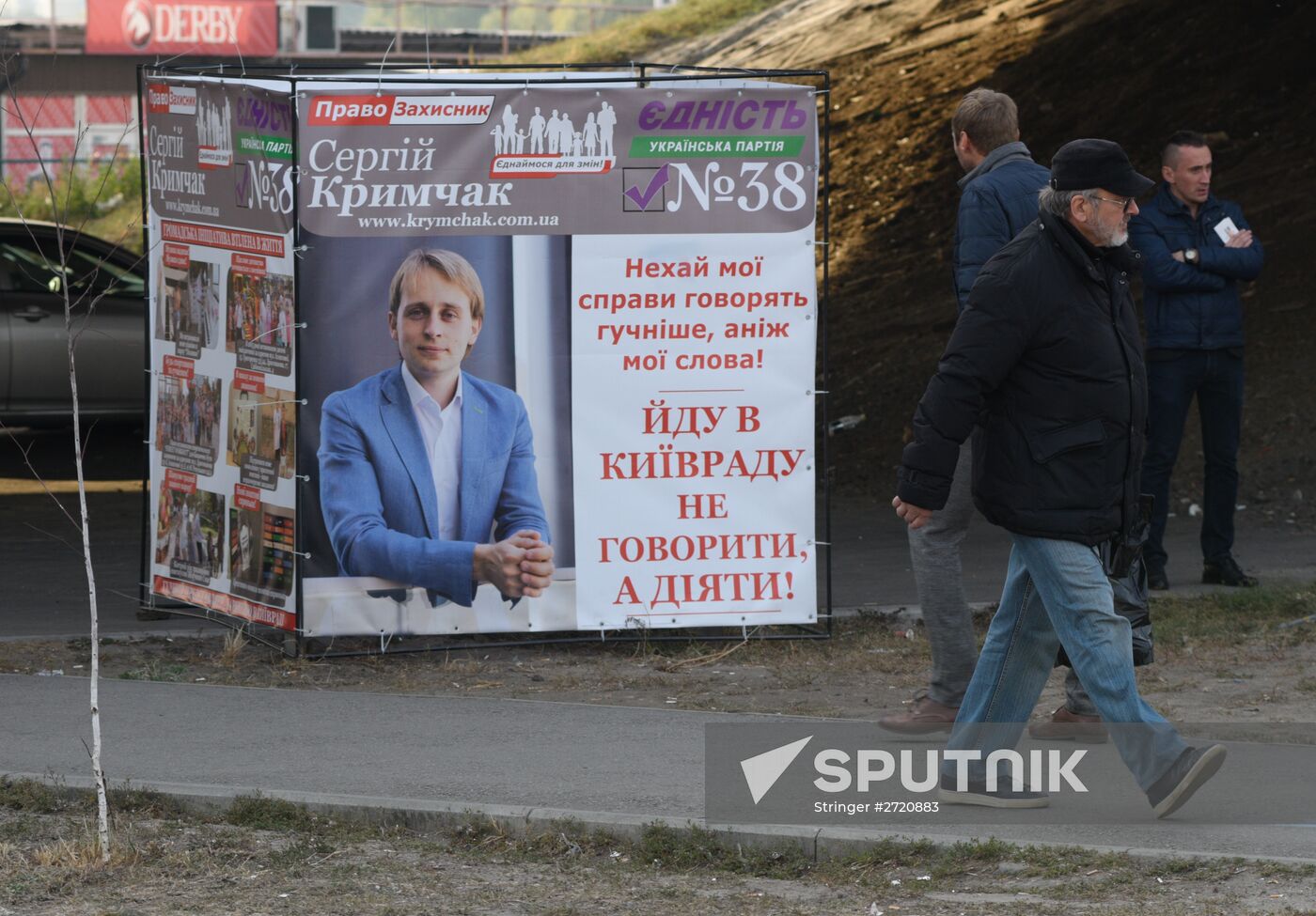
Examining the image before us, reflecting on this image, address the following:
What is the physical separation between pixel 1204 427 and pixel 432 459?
12.5 feet

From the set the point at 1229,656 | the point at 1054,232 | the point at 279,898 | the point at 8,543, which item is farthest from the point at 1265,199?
the point at 279,898

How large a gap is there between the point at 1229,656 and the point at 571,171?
10.8 ft

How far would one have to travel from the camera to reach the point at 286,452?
7.57 metres

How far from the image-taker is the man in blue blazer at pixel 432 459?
7.55 m

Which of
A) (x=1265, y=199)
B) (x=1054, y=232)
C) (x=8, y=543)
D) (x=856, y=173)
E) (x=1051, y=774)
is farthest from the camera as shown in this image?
(x=856, y=173)

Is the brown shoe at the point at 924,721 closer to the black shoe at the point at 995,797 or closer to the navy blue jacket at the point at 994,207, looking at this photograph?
the black shoe at the point at 995,797

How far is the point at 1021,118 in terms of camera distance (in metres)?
18.5

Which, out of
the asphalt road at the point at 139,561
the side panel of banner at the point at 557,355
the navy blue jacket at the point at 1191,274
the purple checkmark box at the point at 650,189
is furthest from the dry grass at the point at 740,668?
the purple checkmark box at the point at 650,189

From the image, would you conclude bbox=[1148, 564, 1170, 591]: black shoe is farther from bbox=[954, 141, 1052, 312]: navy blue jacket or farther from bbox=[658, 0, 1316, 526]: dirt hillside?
bbox=[658, 0, 1316, 526]: dirt hillside

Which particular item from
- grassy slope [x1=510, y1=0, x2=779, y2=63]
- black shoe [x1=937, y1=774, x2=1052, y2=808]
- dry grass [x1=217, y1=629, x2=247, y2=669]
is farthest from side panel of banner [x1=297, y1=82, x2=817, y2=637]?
grassy slope [x1=510, y1=0, x2=779, y2=63]

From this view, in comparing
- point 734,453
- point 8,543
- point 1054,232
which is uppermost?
point 1054,232

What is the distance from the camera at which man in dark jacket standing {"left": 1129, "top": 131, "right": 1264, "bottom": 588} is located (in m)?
8.74

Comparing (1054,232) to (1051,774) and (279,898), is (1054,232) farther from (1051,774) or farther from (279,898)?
(279,898)

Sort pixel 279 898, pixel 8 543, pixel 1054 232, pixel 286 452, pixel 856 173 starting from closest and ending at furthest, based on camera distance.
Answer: pixel 279 898 → pixel 1054 232 → pixel 286 452 → pixel 8 543 → pixel 856 173
